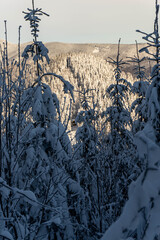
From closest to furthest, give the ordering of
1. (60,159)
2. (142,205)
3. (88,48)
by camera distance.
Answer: (142,205)
(60,159)
(88,48)

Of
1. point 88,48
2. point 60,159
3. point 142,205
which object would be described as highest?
point 88,48

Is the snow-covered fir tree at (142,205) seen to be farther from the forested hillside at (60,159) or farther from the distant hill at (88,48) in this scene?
the distant hill at (88,48)

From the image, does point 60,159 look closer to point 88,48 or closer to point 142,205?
point 142,205

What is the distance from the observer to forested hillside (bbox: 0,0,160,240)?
127cm

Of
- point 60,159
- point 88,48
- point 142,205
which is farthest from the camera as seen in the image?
point 88,48

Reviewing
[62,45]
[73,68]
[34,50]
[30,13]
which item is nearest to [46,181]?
[34,50]

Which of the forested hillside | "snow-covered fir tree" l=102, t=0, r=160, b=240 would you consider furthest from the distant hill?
"snow-covered fir tree" l=102, t=0, r=160, b=240

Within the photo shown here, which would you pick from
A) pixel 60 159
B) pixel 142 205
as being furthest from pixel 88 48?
pixel 142 205

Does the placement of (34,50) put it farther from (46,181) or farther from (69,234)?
(69,234)

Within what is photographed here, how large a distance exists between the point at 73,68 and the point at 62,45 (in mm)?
103234

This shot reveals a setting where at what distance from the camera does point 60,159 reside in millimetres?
6324

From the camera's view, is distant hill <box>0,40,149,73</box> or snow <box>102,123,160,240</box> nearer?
snow <box>102,123,160,240</box>

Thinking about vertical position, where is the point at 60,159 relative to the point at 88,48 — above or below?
below

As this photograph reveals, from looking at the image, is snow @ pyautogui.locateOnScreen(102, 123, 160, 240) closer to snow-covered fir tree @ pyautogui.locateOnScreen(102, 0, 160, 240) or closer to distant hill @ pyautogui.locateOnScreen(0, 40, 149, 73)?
snow-covered fir tree @ pyautogui.locateOnScreen(102, 0, 160, 240)
